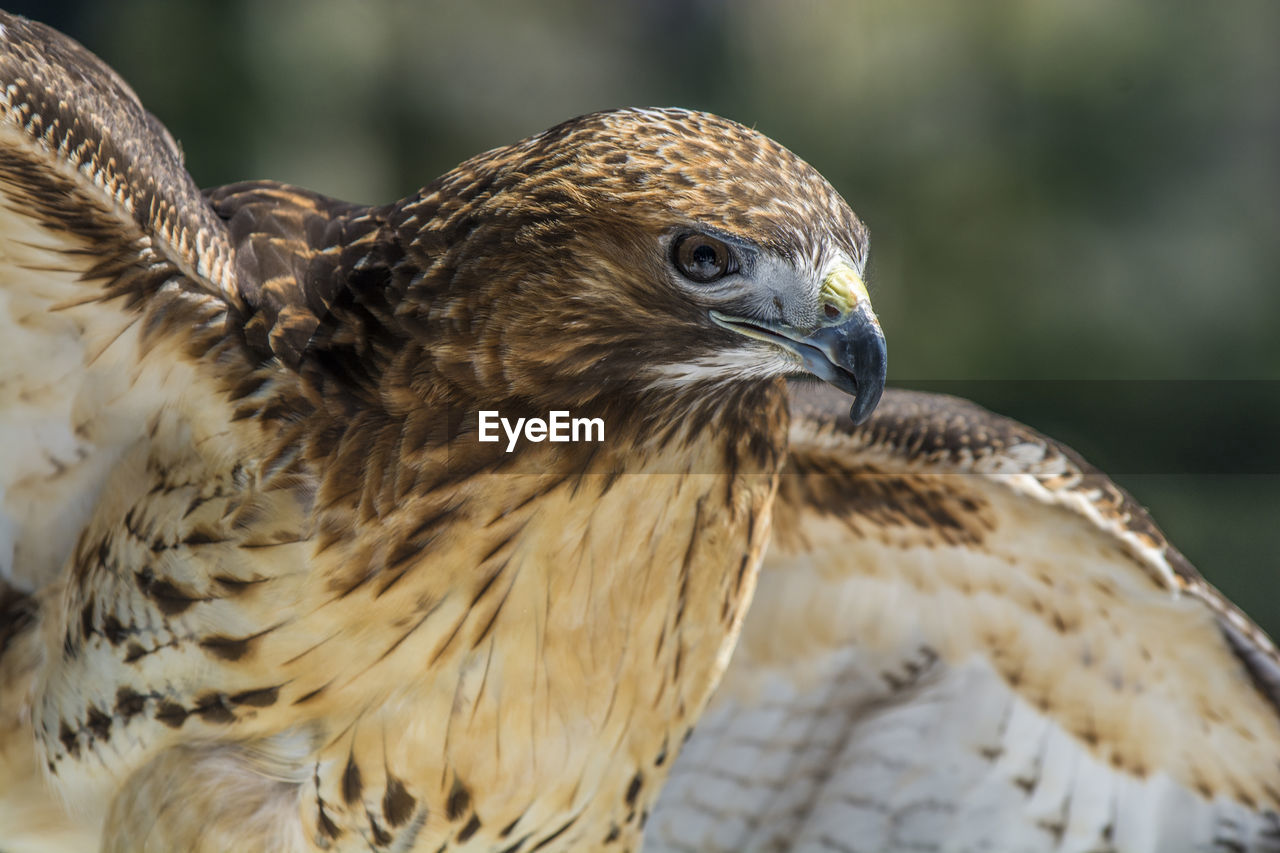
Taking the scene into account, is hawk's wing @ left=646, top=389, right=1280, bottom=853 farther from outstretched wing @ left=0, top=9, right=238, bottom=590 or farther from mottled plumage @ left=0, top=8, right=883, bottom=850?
outstretched wing @ left=0, top=9, right=238, bottom=590

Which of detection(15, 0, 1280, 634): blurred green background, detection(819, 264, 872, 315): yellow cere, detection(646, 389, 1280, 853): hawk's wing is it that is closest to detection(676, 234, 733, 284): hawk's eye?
detection(819, 264, 872, 315): yellow cere

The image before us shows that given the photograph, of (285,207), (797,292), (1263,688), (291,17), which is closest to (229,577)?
(285,207)

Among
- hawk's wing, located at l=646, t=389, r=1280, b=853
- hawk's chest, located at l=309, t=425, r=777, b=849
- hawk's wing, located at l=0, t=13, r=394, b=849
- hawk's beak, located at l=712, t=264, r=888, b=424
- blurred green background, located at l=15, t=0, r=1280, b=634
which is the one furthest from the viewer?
blurred green background, located at l=15, t=0, r=1280, b=634

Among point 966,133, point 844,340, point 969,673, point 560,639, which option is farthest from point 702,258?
point 966,133

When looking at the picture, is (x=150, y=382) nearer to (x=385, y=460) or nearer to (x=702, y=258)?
(x=385, y=460)

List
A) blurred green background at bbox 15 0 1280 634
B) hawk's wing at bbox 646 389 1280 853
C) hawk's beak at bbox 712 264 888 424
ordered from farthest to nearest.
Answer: blurred green background at bbox 15 0 1280 634 < hawk's wing at bbox 646 389 1280 853 < hawk's beak at bbox 712 264 888 424

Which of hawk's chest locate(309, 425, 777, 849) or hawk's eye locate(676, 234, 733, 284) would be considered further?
hawk's chest locate(309, 425, 777, 849)
